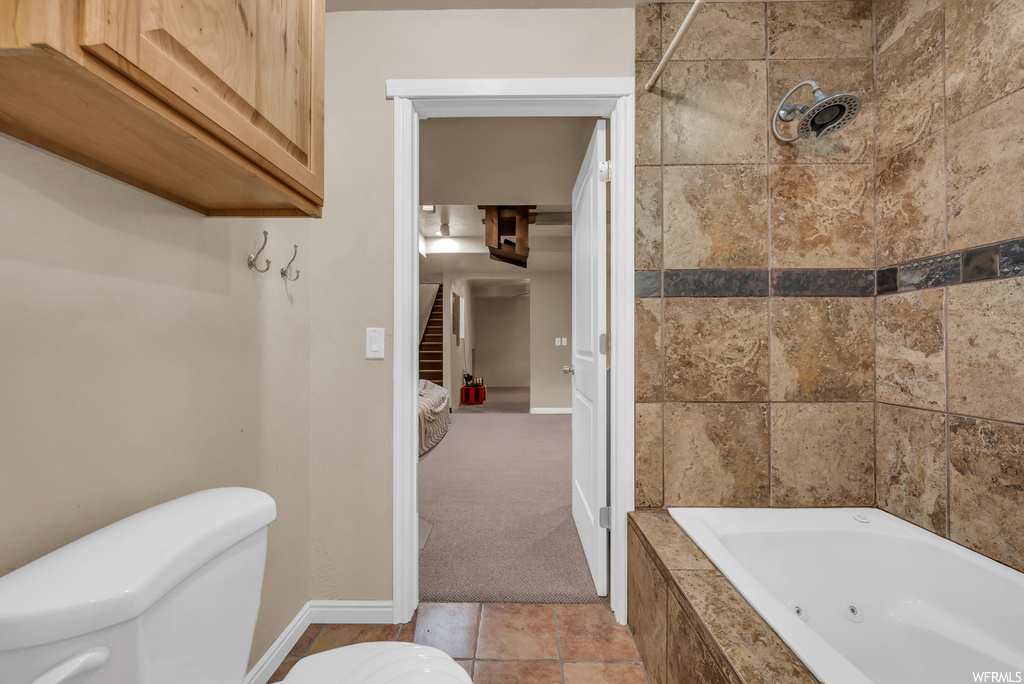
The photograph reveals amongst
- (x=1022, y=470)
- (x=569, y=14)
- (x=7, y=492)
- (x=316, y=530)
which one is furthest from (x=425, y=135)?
(x=1022, y=470)

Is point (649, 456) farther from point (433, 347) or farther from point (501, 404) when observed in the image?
point (433, 347)

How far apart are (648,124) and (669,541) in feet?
4.84

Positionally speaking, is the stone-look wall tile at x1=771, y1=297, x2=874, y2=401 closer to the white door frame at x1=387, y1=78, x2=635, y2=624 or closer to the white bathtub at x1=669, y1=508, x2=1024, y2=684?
the white bathtub at x1=669, y1=508, x2=1024, y2=684

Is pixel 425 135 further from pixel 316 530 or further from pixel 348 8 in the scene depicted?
pixel 316 530

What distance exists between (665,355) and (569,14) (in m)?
1.34

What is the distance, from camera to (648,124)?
169cm

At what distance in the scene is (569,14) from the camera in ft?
5.57

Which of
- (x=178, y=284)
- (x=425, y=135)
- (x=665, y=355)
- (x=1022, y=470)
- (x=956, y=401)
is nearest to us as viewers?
(x=178, y=284)

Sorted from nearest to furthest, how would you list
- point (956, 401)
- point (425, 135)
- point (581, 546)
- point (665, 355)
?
point (956, 401) → point (665, 355) → point (581, 546) → point (425, 135)

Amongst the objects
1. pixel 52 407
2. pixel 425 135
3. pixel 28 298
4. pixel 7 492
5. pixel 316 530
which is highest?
pixel 425 135

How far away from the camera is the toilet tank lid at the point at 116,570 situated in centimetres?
55

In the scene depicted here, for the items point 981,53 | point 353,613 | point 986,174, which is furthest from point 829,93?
point 353,613

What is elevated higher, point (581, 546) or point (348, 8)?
point (348, 8)

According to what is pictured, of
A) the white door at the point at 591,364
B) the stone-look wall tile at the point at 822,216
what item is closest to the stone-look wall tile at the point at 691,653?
the white door at the point at 591,364
